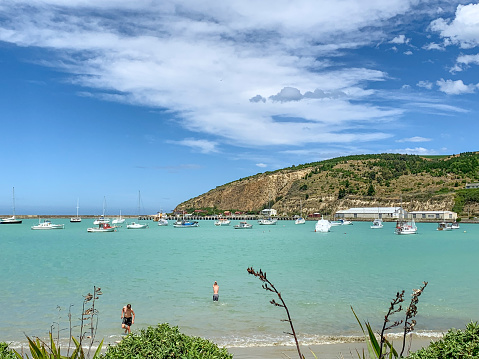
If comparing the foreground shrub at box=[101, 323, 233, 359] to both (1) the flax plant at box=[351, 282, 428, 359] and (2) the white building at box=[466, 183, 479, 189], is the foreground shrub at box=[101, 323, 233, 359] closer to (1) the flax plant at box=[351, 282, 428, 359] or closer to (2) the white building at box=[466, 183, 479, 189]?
(1) the flax plant at box=[351, 282, 428, 359]

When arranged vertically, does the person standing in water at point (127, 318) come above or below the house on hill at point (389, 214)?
below

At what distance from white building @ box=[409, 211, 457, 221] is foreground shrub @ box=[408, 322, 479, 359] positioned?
145 m

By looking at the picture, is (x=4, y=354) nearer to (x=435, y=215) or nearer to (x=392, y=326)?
(x=392, y=326)

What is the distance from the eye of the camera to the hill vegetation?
150 metres

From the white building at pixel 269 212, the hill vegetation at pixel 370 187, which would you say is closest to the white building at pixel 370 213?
the hill vegetation at pixel 370 187

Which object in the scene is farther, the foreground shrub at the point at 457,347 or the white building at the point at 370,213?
the white building at the point at 370,213

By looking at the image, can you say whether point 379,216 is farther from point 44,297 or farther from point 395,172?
point 44,297

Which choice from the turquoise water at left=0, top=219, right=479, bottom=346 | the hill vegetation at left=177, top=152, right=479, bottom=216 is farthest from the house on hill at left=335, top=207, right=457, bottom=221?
the turquoise water at left=0, top=219, right=479, bottom=346

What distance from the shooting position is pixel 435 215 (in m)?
142

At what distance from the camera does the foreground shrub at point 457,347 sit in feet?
17.7

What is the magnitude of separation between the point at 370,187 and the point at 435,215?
28.7 meters

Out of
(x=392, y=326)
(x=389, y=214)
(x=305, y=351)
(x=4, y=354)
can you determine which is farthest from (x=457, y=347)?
(x=389, y=214)

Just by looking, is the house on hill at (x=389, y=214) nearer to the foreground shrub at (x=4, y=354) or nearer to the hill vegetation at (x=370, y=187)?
the hill vegetation at (x=370, y=187)

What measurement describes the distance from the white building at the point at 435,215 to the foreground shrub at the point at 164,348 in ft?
479
